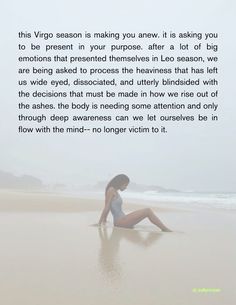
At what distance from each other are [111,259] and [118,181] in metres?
0.57

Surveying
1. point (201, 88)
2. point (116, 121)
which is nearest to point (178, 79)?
point (201, 88)

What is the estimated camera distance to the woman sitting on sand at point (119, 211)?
7.58 feet

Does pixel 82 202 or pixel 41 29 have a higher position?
pixel 41 29

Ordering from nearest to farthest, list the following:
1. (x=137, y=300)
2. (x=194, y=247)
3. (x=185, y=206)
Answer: (x=137, y=300) → (x=194, y=247) → (x=185, y=206)

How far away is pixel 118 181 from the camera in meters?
2.32

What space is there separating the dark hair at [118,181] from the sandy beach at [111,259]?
0.16 meters

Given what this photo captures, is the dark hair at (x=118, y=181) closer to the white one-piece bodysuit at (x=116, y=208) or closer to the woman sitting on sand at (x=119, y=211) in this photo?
→ the woman sitting on sand at (x=119, y=211)

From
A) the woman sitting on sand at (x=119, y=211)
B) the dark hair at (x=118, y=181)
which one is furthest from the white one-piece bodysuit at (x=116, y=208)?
the dark hair at (x=118, y=181)

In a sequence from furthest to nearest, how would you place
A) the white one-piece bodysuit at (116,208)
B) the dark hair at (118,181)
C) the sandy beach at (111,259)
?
1. the white one-piece bodysuit at (116,208)
2. the dark hair at (118,181)
3. the sandy beach at (111,259)

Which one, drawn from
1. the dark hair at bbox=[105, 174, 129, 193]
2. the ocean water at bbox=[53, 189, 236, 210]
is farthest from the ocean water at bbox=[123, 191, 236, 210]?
the dark hair at bbox=[105, 174, 129, 193]

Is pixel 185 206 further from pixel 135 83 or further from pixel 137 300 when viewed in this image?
pixel 137 300

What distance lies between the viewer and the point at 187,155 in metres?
2.39

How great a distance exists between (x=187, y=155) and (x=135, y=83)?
448 millimetres

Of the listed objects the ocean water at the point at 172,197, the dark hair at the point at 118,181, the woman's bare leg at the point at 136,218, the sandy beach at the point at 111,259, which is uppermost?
the dark hair at the point at 118,181
